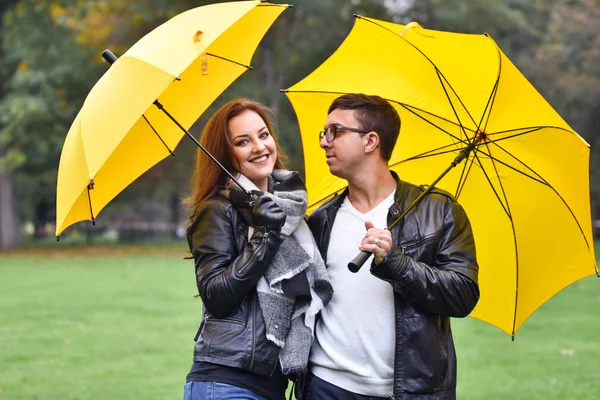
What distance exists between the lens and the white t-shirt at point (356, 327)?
372cm

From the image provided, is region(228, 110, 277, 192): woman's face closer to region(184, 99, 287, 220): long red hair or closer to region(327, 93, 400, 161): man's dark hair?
region(184, 99, 287, 220): long red hair

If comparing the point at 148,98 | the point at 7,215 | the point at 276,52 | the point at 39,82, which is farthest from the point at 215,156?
the point at 7,215

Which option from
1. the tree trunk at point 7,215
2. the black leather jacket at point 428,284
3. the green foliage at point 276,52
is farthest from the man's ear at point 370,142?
the tree trunk at point 7,215

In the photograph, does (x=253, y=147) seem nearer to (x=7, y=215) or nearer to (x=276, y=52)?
(x=276, y=52)

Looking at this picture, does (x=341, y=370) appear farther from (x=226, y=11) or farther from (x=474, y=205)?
(x=226, y=11)

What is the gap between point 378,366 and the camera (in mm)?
3721

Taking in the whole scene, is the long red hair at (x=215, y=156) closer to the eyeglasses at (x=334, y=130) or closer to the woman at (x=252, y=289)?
the woman at (x=252, y=289)

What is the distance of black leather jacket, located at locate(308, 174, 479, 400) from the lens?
3.61 m

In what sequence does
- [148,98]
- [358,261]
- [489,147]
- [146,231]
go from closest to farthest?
[358,261]
[148,98]
[489,147]
[146,231]

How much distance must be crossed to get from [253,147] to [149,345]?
797 centimetres

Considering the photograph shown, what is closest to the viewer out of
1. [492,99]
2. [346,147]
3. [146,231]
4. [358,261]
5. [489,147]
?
[358,261]

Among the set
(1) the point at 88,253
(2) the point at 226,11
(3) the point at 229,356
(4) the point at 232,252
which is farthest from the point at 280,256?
(1) the point at 88,253

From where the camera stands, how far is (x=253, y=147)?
3975 mm

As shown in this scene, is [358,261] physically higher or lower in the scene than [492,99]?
lower
